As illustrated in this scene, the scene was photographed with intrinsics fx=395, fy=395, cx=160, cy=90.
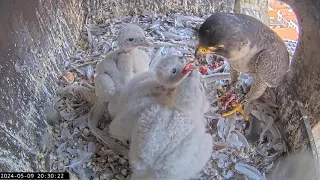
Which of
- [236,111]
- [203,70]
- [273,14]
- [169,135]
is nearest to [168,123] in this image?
[169,135]

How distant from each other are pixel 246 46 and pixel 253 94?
0.28 m

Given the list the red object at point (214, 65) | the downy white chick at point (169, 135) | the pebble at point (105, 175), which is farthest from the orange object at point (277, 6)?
the pebble at point (105, 175)

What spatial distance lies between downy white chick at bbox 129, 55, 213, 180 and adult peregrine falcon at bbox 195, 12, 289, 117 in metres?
0.20

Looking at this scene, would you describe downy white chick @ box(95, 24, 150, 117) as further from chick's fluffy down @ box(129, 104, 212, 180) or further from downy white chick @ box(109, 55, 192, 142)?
chick's fluffy down @ box(129, 104, 212, 180)

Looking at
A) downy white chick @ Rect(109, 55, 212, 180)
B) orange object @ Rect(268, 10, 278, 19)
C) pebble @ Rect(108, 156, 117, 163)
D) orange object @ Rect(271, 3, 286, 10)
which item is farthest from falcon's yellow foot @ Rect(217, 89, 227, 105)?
orange object @ Rect(271, 3, 286, 10)

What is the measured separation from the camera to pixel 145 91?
135cm

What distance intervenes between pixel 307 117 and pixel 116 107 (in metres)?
0.76

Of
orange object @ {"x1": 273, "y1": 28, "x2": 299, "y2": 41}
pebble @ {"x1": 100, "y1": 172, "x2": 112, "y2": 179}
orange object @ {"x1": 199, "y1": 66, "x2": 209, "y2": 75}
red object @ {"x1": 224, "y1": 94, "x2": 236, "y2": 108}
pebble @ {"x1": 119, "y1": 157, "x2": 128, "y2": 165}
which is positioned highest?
orange object @ {"x1": 273, "y1": 28, "x2": 299, "y2": 41}

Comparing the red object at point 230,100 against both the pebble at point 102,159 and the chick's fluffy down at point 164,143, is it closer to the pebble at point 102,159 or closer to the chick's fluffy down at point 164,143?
the chick's fluffy down at point 164,143

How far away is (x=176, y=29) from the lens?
216 centimetres

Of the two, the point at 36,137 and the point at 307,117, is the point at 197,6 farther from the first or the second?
the point at 36,137

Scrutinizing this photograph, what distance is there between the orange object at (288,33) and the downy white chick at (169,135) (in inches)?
43.7

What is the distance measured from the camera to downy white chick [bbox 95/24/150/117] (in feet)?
4.69

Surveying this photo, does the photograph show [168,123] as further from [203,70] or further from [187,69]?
[203,70]
